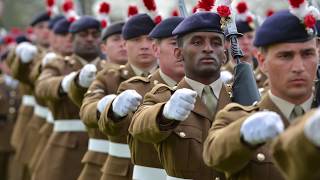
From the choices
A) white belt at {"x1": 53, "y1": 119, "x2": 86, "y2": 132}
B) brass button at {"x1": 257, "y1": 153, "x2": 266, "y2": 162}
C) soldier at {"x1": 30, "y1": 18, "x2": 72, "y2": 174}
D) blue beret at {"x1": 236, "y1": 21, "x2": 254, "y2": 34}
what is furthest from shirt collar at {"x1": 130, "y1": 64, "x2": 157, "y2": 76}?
brass button at {"x1": 257, "y1": 153, "x2": 266, "y2": 162}

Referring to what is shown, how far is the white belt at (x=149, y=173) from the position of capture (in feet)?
21.3

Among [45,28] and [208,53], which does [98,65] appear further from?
[45,28]

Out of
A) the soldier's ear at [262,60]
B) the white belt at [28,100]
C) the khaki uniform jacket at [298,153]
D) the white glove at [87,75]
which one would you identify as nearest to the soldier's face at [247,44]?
the white glove at [87,75]

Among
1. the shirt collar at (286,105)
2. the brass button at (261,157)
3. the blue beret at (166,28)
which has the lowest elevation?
the brass button at (261,157)

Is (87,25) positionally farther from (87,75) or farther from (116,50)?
(87,75)

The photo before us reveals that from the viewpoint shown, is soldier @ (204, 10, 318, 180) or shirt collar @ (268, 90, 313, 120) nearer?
soldier @ (204, 10, 318, 180)

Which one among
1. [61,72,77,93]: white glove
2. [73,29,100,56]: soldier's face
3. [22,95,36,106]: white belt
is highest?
[73,29,100,56]: soldier's face

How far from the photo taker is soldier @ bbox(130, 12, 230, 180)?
5457 mm

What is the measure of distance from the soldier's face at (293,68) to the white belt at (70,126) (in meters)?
4.98

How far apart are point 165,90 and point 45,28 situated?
8.15 m

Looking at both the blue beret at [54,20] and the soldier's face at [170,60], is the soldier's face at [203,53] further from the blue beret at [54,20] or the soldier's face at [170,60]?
the blue beret at [54,20]

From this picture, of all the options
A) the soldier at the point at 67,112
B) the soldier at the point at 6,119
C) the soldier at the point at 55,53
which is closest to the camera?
the soldier at the point at 67,112

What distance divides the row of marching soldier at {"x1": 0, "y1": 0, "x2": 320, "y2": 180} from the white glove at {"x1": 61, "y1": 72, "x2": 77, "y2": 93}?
15 millimetres

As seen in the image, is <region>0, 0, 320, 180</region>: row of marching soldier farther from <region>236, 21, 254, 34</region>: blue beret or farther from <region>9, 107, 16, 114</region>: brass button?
<region>9, 107, 16, 114</region>: brass button
